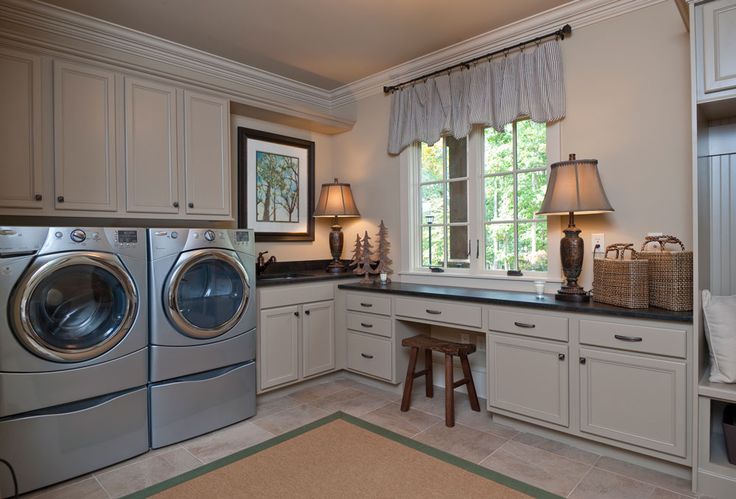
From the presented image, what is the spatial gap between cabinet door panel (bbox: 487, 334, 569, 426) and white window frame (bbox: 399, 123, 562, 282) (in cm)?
58

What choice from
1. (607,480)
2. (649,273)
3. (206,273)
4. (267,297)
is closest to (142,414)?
(206,273)

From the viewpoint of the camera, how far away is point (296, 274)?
12.5ft

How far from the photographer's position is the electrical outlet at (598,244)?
2658 millimetres

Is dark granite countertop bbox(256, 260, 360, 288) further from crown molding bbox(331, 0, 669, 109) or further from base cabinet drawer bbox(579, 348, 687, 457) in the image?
base cabinet drawer bbox(579, 348, 687, 457)

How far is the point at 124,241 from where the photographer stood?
2375 mm

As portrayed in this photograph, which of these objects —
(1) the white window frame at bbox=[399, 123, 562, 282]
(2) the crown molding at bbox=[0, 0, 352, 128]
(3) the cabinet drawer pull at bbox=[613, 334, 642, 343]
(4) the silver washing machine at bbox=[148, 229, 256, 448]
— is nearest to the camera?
(3) the cabinet drawer pull at bbox=[613, 334, 642, 343]

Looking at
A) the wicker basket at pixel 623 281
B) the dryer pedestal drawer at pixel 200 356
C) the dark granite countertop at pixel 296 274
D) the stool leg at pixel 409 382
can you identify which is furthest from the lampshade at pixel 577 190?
the dryer pedestal drawer at pixel 200 356

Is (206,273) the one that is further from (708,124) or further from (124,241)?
(708,124)

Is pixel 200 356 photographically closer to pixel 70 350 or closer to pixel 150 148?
pixel 70 350

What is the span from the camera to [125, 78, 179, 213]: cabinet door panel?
108 inches

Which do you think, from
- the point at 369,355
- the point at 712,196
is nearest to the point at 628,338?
the point at 712,196

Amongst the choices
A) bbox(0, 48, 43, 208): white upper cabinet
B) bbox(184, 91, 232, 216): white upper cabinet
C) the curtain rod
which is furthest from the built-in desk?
bbox(0, 48, 43, 208): white upper cabinet

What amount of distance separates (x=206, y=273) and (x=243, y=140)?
4.50 ft

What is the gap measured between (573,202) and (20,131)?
3047 mm
